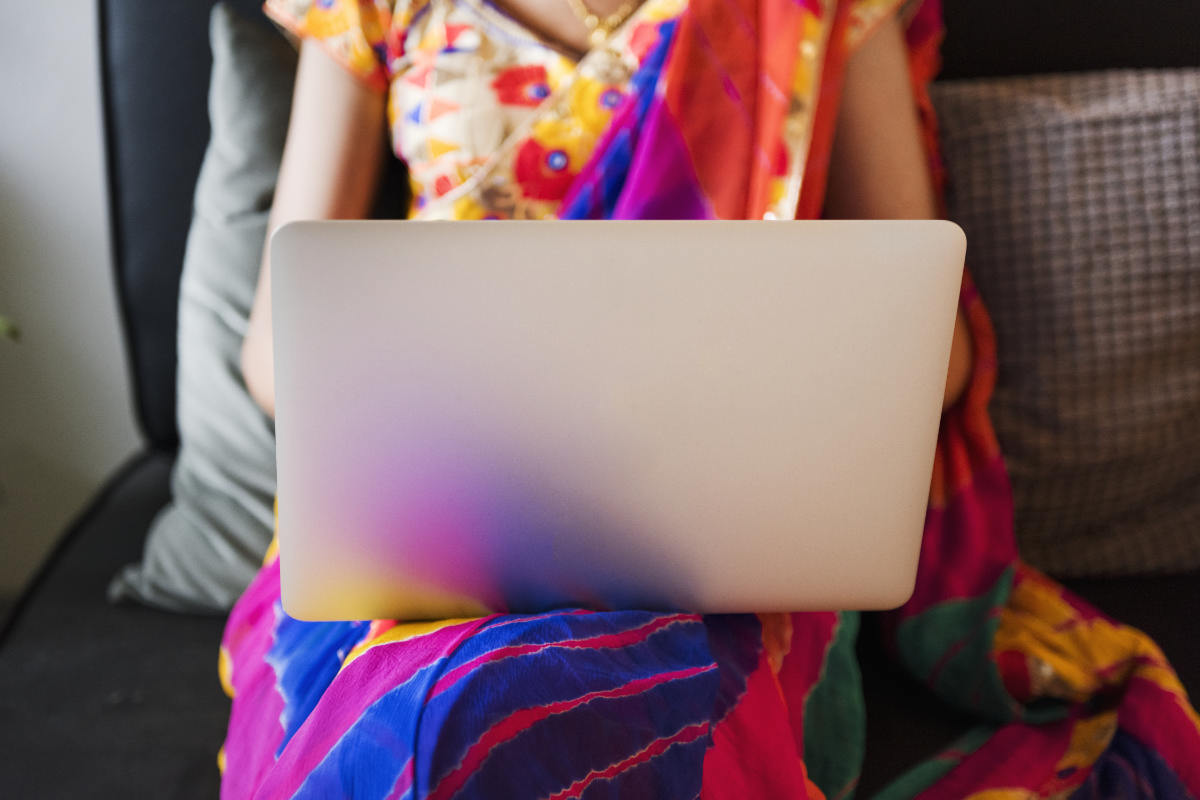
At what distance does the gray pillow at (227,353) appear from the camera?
928 millimetres

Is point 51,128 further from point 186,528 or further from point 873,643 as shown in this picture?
point 873,643

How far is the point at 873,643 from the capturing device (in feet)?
2.96

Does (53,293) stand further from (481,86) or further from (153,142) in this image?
(481,86)

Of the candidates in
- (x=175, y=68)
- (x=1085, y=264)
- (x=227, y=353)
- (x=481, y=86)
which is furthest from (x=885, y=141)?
(x=175, y=68)

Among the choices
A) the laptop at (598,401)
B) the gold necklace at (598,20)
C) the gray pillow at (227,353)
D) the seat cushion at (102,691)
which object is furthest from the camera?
the gray pillow at (227,353)

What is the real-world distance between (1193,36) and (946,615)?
74 cm

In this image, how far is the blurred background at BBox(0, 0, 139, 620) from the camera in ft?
Answer: 3.92

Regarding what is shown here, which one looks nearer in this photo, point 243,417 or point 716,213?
point 716,213

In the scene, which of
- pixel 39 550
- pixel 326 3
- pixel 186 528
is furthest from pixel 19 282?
pixel 326 3

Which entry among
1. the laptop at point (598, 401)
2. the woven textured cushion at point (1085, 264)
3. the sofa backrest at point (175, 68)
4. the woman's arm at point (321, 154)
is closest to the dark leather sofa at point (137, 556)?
the sofa backrest at point (175, 68)

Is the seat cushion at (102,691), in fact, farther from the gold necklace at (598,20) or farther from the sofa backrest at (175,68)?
the gold necklace at (598,20)

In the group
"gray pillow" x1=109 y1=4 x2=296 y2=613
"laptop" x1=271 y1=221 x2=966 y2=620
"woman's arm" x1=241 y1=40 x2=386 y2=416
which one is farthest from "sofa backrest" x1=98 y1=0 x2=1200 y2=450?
"laptop" x1=271 y1=221 x2=966 y2=620

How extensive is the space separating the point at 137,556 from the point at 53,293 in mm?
491

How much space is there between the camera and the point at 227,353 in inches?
37.3
